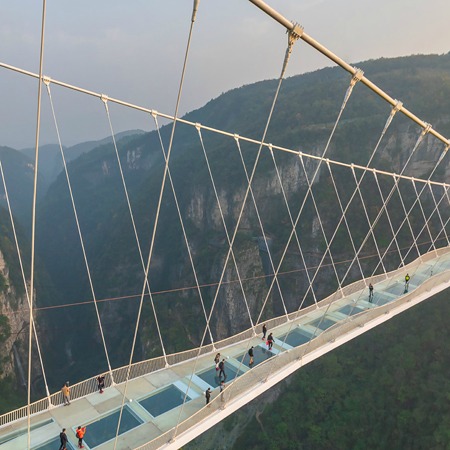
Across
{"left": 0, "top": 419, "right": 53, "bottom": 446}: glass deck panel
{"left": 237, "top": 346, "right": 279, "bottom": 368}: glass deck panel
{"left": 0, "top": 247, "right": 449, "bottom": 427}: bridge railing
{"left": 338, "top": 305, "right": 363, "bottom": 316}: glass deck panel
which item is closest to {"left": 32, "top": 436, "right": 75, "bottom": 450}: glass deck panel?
{"left": 0, "top": 419, "right": 53, "bottom": 446}: glass deck panel

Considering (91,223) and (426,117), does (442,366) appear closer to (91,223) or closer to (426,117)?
(426,117)

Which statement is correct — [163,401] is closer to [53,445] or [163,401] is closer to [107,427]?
[107,427]

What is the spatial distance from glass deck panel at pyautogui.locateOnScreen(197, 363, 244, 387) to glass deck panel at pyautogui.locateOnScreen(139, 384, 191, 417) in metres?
1.02

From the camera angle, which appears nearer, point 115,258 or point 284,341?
point 284,341

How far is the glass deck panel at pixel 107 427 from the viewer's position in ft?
28.7

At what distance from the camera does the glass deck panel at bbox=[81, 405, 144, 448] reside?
875 centimetres

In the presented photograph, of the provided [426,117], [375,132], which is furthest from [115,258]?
[426,117]

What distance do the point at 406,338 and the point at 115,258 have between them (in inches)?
2329

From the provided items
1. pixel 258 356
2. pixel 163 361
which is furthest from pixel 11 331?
Answer: pixel 258 356

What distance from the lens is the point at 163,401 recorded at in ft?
33.9

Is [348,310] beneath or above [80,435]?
Answer: beneath

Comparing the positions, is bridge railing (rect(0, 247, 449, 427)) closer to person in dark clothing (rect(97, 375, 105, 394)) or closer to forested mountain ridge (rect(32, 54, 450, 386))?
person in dark clothing (rect(97, 375, 105, 394))

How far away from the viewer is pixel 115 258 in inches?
2884

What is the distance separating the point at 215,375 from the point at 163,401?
201 cm
